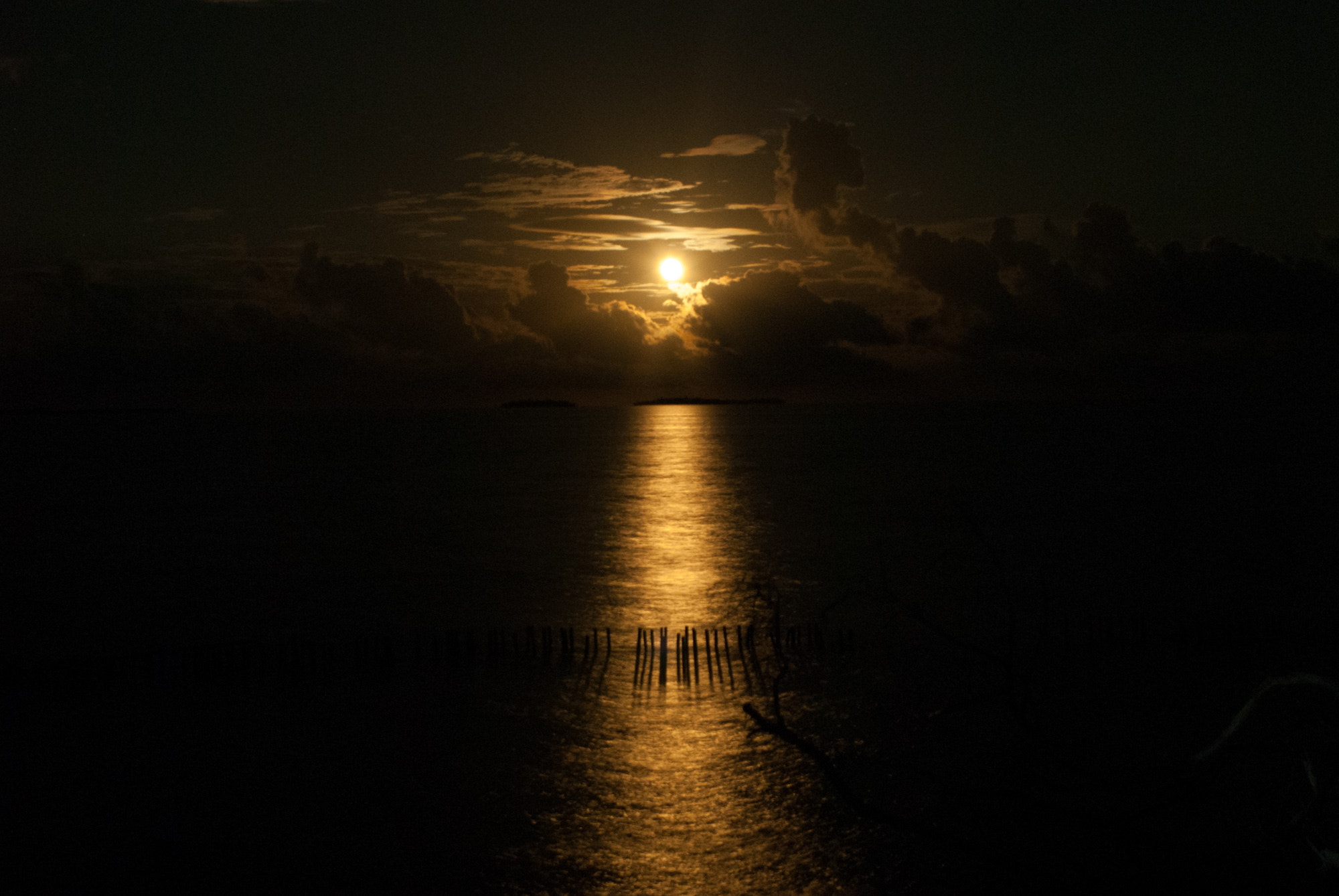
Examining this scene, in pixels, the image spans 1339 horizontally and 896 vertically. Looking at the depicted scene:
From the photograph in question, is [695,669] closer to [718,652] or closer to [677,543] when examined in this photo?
[718,652]

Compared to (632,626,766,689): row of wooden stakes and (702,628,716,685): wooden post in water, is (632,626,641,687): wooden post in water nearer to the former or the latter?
(632,626,766,689): row of wooden stakes

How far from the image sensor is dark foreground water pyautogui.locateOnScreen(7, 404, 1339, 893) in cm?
1747

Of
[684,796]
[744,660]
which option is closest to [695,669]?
[744,660]

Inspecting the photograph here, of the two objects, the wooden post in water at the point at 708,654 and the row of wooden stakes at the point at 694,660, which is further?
the row of wooden stakes at the point at 694,660

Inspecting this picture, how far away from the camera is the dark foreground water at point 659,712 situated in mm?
17469

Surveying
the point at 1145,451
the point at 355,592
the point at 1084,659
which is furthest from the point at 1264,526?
the point at 1145,451

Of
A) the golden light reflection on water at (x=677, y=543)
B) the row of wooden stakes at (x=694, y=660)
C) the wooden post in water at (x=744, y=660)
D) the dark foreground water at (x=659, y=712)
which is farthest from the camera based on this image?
the golden light reflection on water at (x=677, y=543)

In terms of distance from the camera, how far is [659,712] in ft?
87.0

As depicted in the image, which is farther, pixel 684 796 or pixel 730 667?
pixel 730 667

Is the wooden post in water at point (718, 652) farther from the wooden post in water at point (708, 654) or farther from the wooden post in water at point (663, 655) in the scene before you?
the wooden post in water at point (663, 655)

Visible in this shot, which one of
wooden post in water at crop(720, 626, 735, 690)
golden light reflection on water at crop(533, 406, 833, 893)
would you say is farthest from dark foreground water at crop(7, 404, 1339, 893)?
wooden post in water at crop(720, 626, 735, 690)

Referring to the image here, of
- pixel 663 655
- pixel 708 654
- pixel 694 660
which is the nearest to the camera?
pixel 694 660

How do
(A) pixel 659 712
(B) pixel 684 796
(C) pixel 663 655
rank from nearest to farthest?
(B) pixel 684 796
(A) pixel 659 712
(C) pixel 663 655

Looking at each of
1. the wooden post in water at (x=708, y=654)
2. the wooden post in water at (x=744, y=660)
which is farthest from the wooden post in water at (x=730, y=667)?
the wooden post in water at (x=708, y=654)
